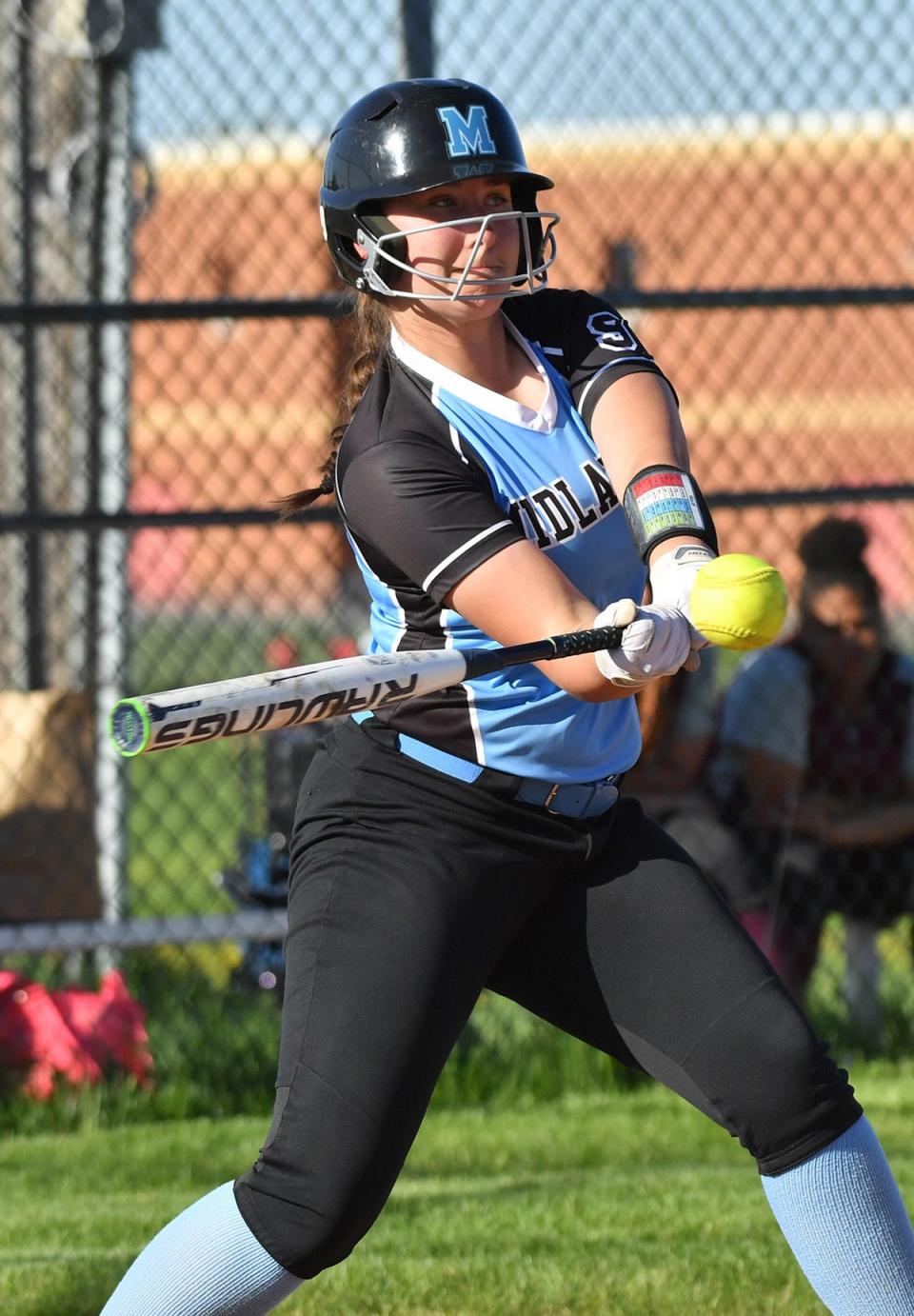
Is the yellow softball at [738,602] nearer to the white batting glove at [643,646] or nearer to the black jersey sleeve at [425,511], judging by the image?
the white batting glove at [643,646]

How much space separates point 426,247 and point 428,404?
0.75 feet

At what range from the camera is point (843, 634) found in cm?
539

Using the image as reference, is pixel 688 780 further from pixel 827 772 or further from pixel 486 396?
pixel 486 396

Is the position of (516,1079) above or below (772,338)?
above

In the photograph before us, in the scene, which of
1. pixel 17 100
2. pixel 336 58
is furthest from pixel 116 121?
pixel 336 58

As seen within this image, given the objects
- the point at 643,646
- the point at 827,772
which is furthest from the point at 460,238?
the point at 827,772

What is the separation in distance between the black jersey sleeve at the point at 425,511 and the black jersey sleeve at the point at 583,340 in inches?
10.6

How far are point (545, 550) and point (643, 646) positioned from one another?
312mm

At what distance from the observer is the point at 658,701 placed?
5.27 m

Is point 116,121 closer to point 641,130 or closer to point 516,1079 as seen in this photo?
point 641,130

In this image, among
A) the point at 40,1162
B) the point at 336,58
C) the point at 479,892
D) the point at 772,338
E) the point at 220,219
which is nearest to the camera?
the point at 479,892

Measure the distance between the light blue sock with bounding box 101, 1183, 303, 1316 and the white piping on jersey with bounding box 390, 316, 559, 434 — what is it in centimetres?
114

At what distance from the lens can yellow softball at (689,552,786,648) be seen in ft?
7.41

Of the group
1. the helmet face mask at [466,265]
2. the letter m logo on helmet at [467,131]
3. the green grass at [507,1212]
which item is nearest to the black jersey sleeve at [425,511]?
the helmet face mask at [466,265]
